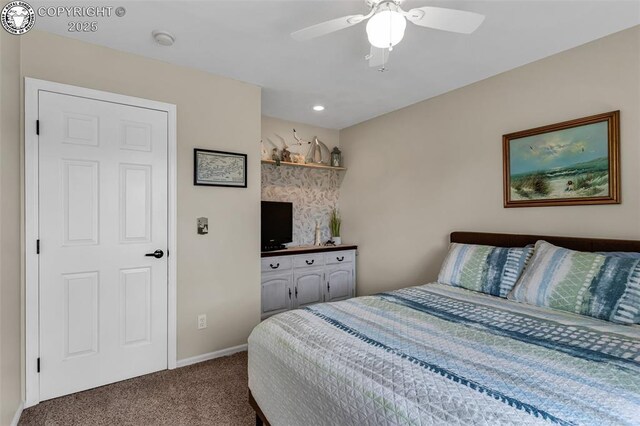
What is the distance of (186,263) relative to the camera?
2711mm

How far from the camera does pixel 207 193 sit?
9.29 feet

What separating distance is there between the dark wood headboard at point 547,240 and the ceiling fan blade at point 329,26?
2.08m

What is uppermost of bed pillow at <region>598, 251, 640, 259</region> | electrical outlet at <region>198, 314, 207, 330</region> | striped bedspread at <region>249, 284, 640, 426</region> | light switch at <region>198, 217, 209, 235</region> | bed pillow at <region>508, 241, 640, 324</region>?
light switch at <region>198, 217, 209, 235</region>

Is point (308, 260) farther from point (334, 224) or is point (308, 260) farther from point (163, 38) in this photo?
point (163, 38)

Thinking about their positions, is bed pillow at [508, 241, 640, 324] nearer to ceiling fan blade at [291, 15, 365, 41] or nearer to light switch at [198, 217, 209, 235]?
ceiling fan blade at [291, 15, 365, 41]

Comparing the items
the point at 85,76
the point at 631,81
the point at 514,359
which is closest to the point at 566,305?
the point at 514,359

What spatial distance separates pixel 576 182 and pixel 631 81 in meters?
0.70

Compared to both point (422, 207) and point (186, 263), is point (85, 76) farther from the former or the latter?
point (422, 207)

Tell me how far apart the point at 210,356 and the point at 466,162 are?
2926 mm

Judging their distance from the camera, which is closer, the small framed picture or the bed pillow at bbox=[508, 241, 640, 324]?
the bed pillow at bbox=[508, 241, 640, 324]

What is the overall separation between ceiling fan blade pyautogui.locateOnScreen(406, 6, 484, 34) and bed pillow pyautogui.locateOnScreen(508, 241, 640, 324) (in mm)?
1494

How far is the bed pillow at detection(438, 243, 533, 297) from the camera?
2273mm

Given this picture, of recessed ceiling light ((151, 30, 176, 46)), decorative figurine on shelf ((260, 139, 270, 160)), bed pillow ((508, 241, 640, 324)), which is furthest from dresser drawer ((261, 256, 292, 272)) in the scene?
bed pillow ((508, 241, 640, 324))

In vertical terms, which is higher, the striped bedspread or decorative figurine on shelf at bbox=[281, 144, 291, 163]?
decorative figurine on shelf at bbox=[281, 144, 291, 163]
